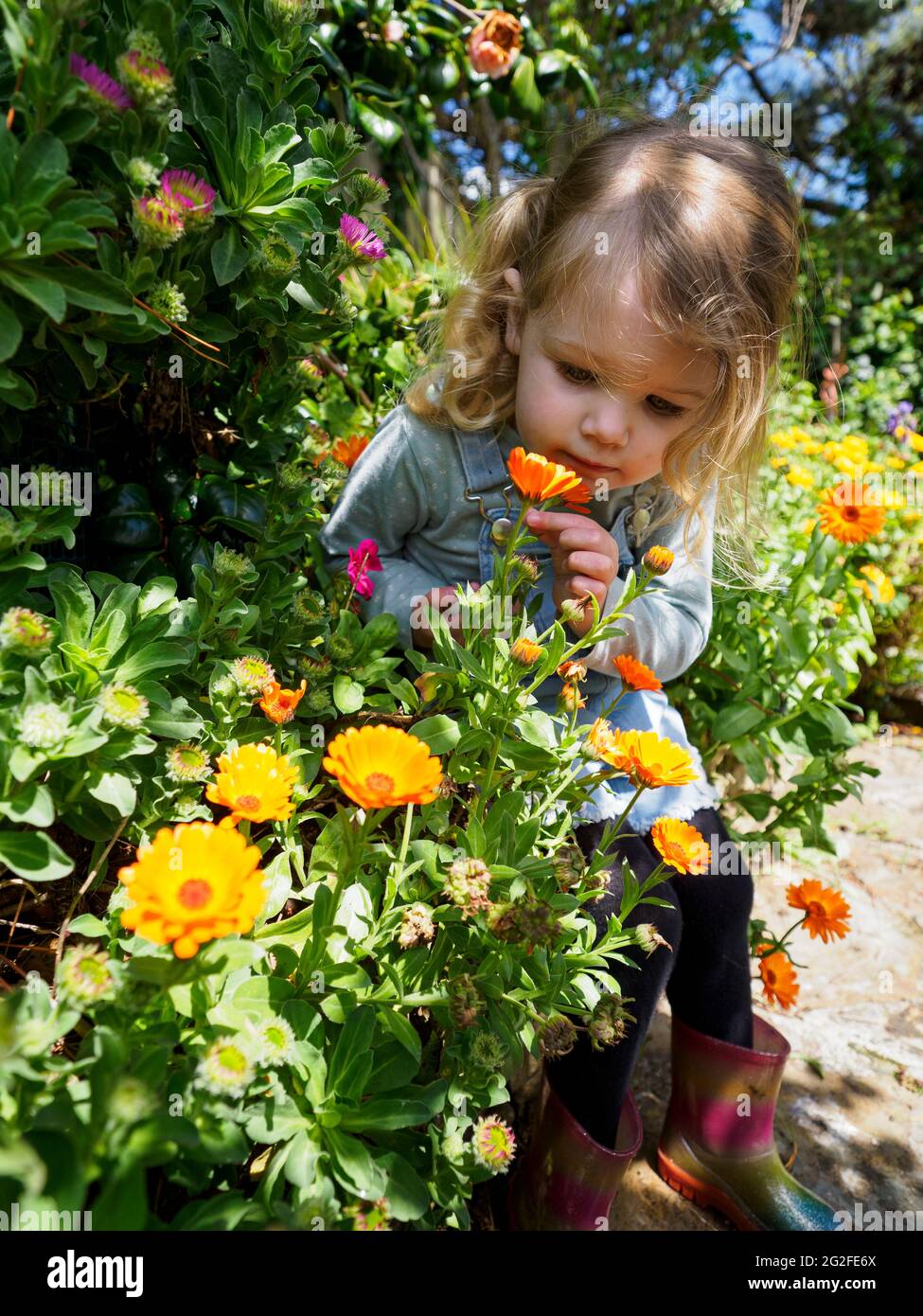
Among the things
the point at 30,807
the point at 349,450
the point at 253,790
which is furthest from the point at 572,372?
the point at 30,807

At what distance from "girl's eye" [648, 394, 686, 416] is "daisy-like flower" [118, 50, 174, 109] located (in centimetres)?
74

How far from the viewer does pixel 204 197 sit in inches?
32.2

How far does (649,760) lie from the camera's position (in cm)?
96

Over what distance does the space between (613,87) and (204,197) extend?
5.13 m

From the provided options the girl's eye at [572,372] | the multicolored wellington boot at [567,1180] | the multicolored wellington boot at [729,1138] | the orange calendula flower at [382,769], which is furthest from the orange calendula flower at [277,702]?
the multicolored wellington boot at [729,1138]

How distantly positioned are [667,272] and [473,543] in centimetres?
49

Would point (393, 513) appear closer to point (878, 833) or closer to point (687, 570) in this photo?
point (687, 570)

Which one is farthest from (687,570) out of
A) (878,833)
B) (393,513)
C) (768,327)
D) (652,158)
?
(878,833)

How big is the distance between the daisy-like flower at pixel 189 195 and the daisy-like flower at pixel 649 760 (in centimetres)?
66

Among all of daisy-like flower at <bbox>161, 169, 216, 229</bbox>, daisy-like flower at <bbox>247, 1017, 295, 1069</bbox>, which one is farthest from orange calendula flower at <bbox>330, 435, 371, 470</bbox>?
daisy-like flower at <bbox>247, 1017, 295, 1069</bbox>

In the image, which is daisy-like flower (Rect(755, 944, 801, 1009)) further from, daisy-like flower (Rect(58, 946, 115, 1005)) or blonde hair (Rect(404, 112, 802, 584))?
daisy-like flower (Rect(58, 946, 115, 1005))

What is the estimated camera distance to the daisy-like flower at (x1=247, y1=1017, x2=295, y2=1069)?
2.27 feet

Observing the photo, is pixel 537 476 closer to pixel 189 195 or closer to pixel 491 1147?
pixel 189 195
